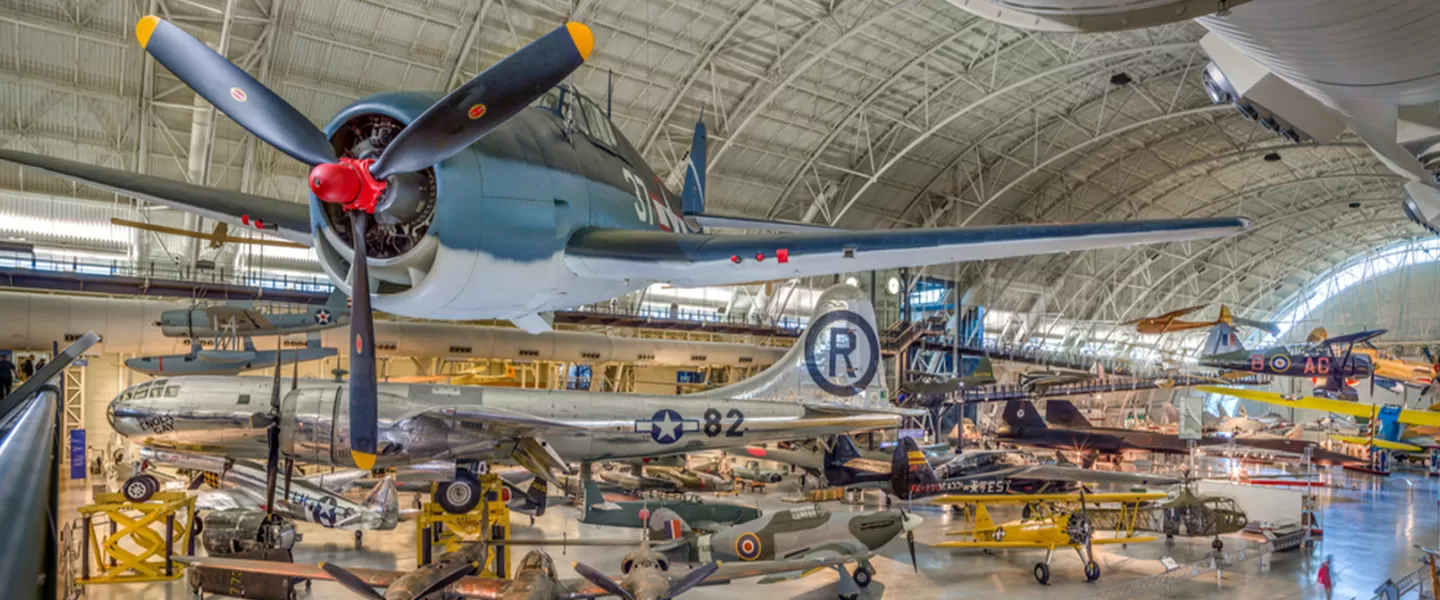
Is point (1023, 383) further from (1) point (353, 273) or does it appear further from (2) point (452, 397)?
(1) point (353, 273)

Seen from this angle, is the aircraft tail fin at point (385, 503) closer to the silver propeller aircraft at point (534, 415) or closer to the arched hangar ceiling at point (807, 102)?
the silver propeller aircraft at point (534, 415)

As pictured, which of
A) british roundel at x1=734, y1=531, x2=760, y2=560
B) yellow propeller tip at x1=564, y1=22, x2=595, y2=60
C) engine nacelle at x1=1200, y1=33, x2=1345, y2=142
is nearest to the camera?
yellow propeller tip at x1=564, y1=22, x2=595, y2=60

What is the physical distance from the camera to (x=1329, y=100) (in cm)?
388

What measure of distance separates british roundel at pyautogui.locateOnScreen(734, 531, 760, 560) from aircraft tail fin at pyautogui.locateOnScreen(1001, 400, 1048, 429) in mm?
15422

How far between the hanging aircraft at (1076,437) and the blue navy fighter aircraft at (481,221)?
2180cm

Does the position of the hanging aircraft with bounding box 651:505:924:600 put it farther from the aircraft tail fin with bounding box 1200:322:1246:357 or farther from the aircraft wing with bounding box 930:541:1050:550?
the aircraft tail fin with bounding box 1200:322:1246:357

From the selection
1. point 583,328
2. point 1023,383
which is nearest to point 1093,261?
point 1023,383

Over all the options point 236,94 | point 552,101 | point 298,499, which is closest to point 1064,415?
point 298,499

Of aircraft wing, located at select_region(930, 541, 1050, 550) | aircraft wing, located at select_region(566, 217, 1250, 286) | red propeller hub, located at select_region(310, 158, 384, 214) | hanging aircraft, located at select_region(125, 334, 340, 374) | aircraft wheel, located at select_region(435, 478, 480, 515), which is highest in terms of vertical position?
red propeller hub, located at select_region(310, 158, 384, 214)

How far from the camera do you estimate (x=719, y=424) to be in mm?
11836

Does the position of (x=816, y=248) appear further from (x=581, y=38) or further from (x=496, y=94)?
(x=496, y=94)

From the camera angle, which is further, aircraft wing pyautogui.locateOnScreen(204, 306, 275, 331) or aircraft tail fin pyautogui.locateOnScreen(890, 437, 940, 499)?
aircraft wing pyautogui.locateOnScreen(204, 306, 275, 331)

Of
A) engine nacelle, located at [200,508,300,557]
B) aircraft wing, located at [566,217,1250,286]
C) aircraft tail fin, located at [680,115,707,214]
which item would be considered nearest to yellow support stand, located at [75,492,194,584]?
engine nacelle, located at [200,508,300,557]

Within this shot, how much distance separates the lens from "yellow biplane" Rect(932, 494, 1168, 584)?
13047 mm
